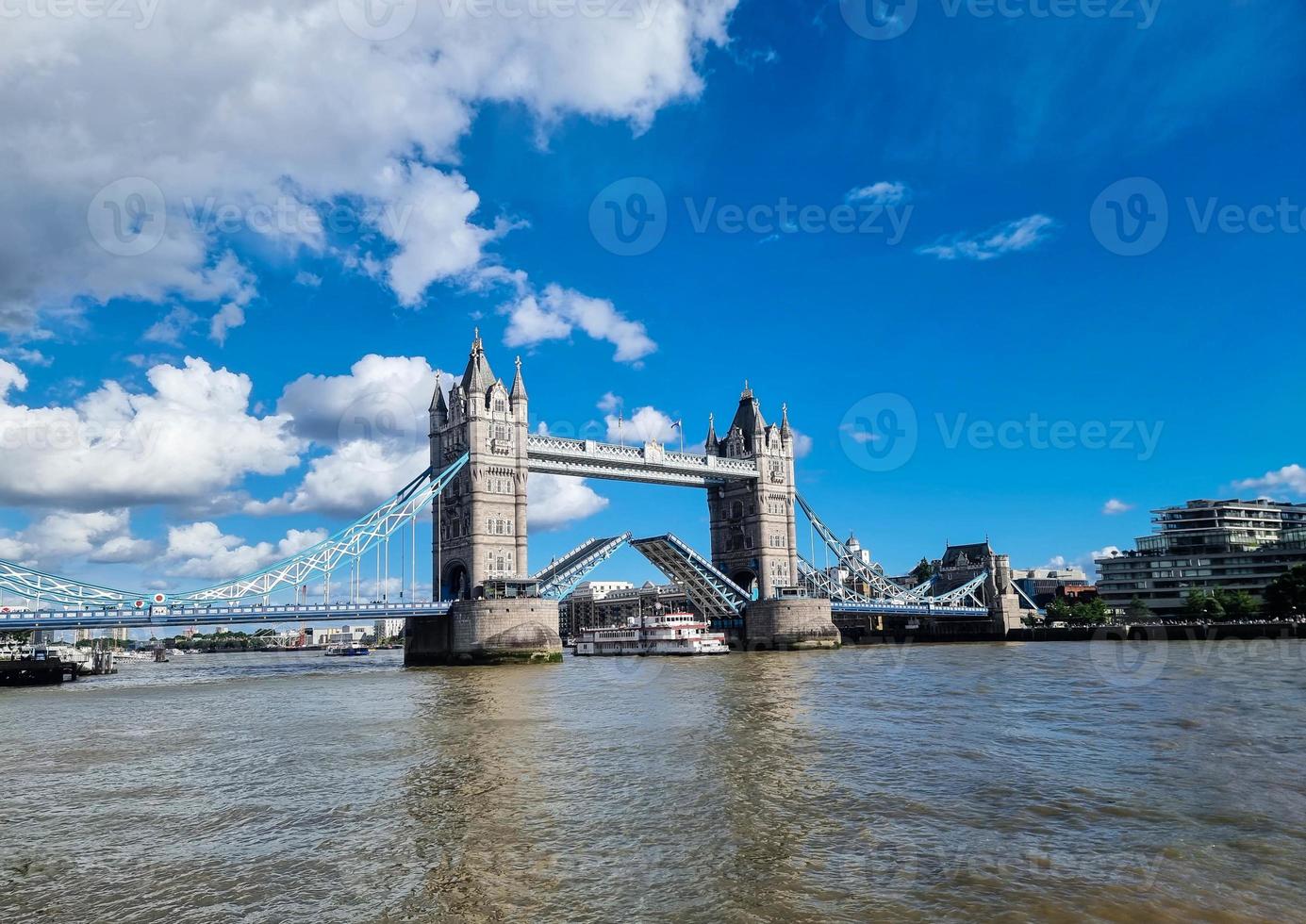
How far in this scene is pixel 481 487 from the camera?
218 feet

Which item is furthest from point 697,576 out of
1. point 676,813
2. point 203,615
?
point 676,813

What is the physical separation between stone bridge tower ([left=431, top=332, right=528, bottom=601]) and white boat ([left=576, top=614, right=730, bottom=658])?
1321 cm

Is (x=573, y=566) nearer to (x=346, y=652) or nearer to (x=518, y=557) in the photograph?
(x=518, y=557)

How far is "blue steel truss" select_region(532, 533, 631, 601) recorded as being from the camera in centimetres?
6919

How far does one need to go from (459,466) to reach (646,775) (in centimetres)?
5224

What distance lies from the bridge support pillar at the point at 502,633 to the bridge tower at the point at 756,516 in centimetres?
2468

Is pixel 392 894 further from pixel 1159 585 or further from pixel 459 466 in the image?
pixel 1159 585

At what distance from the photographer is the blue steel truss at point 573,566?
6919 cm

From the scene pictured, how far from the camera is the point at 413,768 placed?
19812 mm

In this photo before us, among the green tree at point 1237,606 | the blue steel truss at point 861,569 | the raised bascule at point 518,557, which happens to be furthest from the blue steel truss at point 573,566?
the green tree at point 1237,606

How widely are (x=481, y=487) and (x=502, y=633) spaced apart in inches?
430

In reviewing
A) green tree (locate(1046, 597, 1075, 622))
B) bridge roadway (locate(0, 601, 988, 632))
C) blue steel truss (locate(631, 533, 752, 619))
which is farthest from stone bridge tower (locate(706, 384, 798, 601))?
green tree (locate(1046, 597, 1075, 622))

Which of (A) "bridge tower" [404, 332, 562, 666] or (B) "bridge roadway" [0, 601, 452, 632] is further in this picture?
(A) "bridge tower" [404, 332, 562, 666]

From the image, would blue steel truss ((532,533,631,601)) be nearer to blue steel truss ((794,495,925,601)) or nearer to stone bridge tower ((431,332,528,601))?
stone bridge tower ((431,332,528,601))
